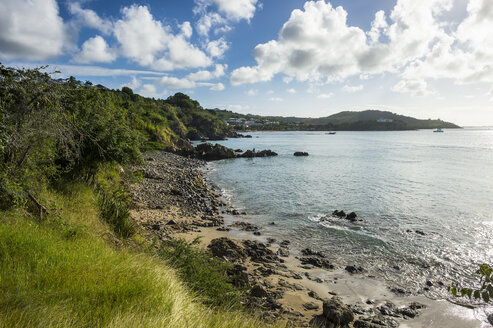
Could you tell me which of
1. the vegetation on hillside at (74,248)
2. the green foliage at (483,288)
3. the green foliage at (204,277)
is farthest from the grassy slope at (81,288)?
the green foliage at (483,288)

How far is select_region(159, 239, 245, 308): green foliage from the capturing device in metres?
6.69

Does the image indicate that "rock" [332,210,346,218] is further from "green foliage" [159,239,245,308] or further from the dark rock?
"green foliage" [159,239,245,308]

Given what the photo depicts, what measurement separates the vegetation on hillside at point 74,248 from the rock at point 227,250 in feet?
9.89

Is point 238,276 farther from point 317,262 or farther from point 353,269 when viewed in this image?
point 353,269

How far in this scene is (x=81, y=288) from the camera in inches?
184

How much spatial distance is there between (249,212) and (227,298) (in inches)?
538

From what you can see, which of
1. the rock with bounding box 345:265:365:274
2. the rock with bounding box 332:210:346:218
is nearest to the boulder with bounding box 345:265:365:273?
the rock with bounding box 345:265:365:274

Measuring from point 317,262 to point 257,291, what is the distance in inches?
177

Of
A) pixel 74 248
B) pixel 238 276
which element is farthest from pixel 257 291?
pixel 74 248

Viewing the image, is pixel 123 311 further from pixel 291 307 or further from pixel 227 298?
pixel 291 307

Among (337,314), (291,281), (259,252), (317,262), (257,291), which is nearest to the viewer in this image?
(337,314)

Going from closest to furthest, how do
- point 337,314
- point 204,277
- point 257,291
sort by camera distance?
point 204,277 → point 337,314 → point 257,291

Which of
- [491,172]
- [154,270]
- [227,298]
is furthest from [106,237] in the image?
[491,172]

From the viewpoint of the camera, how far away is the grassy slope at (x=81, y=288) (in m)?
4.01
